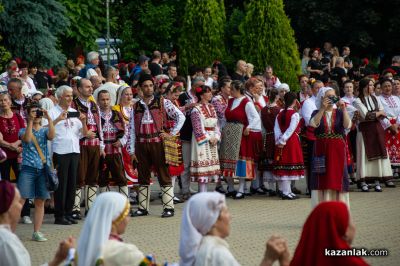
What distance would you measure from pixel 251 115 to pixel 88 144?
3316mm

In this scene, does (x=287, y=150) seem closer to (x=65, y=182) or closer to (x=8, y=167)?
(x=65, y=182)

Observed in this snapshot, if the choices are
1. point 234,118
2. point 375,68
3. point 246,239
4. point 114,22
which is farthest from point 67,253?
point 375,68

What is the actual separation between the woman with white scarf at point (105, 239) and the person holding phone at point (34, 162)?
→ 6.95 m

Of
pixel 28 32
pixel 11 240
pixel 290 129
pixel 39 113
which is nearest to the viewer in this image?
pixel 11 240

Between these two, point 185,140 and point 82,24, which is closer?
point 185,140

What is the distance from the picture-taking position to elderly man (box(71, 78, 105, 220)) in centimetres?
1570

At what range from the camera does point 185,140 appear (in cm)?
1797

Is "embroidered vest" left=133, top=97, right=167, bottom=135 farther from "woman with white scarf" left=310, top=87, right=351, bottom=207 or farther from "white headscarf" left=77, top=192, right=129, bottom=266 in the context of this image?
"white headscarf" left=77, top=192, right=129, bottom=266

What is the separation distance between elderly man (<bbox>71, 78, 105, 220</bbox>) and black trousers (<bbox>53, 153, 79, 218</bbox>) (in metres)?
0.40

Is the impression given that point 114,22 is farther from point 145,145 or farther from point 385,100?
point 145,145

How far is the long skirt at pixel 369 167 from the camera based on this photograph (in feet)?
62.7

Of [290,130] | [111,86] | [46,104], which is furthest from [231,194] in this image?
[46,104]

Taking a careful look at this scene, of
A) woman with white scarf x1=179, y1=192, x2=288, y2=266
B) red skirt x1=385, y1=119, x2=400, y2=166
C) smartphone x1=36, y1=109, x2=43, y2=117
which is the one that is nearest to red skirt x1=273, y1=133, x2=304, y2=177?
red skirt x1=385, y1=119, x2=400, y2=166

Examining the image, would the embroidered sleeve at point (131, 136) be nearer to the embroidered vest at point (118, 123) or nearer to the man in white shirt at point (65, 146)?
the embroidered vest at point (118, 123)
